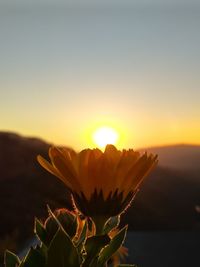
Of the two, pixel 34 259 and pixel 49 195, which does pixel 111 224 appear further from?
pixel 49 195

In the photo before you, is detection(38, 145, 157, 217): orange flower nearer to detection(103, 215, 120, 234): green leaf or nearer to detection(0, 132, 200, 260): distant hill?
detection(103, 215, 120, 234): green leaf

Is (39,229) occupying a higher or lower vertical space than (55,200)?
higher

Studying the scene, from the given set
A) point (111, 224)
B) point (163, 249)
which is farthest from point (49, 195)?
point (111, 224)

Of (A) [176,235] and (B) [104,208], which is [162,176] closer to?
(A) [176,235]

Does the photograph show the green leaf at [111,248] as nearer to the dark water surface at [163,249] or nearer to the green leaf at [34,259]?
the green leaf at [34,259]

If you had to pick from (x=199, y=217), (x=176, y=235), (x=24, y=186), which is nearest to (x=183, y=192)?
(x=199, y=217)

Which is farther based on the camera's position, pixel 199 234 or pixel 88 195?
pixel 199 234
